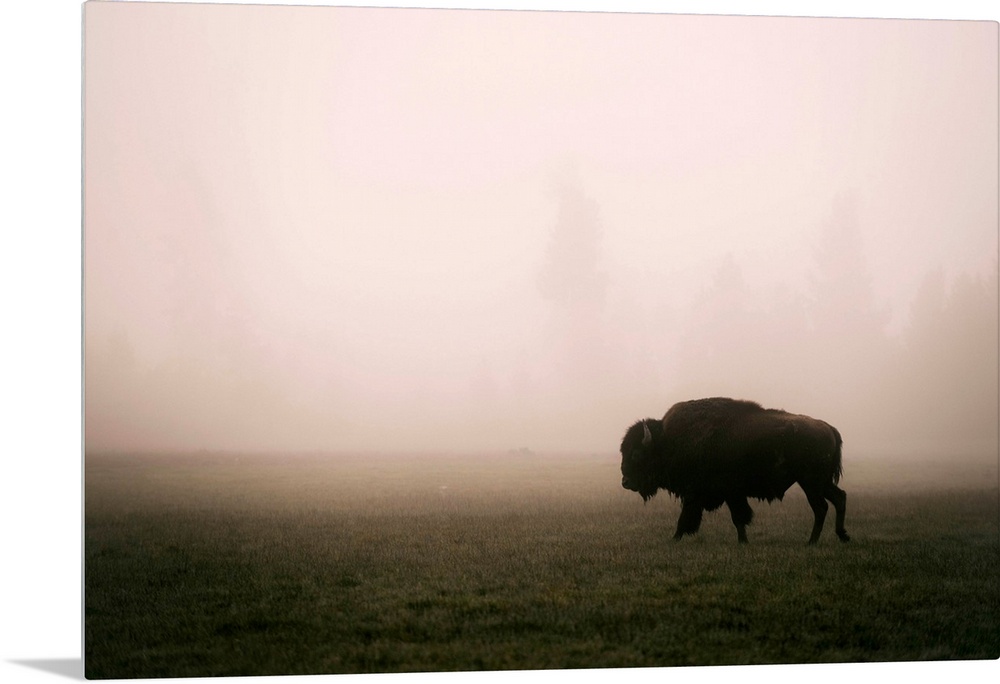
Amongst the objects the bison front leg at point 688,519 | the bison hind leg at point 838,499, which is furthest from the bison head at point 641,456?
the bison hind leg at point 838,499

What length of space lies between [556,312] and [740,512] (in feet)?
6.08

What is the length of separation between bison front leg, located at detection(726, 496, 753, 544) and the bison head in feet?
1.75

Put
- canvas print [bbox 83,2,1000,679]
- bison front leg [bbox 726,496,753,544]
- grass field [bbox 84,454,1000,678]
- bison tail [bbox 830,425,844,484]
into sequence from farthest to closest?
bison tail [bbox 830,425,844,484] → bison front leg [bbox 726,496,753,544] → canvas print [bbox 83,2,1000,679] → grass field [bbox 84,454,1000,678]

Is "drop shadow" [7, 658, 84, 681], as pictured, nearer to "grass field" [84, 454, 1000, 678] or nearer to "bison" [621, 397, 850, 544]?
"grass field" [84, 454, 1000, 678]

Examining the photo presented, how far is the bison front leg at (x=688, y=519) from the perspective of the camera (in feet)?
26.3

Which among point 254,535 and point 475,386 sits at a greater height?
point 475,386

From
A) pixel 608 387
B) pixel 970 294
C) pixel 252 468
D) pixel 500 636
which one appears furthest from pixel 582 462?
pixel 970 294

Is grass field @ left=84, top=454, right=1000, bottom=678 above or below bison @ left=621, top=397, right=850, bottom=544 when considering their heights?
below

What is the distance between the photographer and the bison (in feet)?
26.5

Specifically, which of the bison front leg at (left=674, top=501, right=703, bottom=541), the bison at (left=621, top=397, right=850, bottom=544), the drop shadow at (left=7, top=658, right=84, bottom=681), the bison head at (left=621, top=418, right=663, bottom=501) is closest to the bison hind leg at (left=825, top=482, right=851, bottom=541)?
the bison at (left=621, top=397, right=850, bottom=544)

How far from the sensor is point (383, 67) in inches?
311

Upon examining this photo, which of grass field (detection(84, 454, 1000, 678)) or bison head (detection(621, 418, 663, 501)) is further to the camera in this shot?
bison head (detection(621, 418, 663, 501))

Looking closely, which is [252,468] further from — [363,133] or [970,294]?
[970,294]

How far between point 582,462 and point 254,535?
2267 mm
